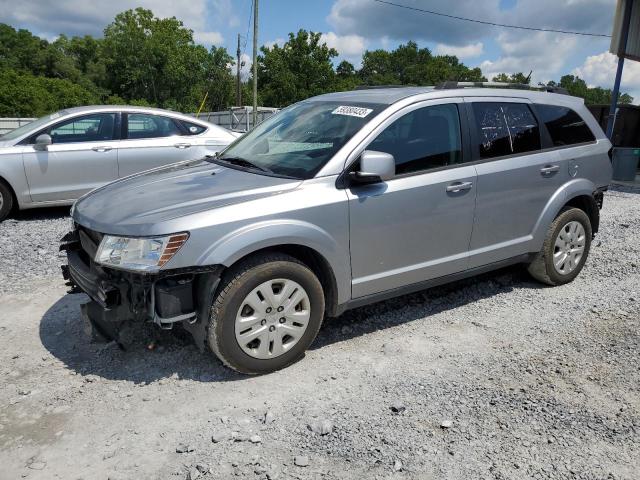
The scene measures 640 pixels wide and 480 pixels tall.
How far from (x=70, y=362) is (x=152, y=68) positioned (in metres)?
61.5

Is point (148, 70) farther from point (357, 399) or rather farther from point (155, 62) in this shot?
point (357, 399)

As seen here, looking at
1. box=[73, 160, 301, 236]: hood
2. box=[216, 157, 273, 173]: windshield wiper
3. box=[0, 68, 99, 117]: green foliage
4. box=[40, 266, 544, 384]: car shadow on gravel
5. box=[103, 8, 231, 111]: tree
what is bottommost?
box=[40, 266, 544, 384]: car shadow on gravel

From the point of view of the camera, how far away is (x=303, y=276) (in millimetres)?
3414

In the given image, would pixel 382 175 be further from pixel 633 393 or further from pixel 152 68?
pixel 152 68

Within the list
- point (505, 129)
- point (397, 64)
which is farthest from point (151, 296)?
point (397, 64)

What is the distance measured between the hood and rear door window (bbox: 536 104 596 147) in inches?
105

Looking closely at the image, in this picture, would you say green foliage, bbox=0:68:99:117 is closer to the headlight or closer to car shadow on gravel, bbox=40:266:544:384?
car shadow on gravel, bbox=40:266:544:384

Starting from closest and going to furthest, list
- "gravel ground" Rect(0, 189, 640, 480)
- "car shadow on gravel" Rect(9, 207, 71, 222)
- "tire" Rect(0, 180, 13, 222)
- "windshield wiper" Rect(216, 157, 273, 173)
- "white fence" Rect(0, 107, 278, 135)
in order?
"gravel ground" Rect(0, 189, 640, 480) < "windshield wiper" Rect(216, 157, 273, 173) < "tire" Rect(0, 180, 13, 222) < "car shadow on gravel" Rect(9, 207, 71, 222) < "white fence" Rect(0, 107, 278, 135)

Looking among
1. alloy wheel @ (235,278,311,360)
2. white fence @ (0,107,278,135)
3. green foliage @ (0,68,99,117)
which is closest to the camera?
alloy wheel @ (235,278,311,360)

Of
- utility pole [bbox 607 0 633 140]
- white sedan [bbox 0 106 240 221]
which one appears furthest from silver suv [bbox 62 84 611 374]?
utility pole [bbox 607 0 633 140]

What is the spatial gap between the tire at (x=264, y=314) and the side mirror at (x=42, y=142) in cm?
530

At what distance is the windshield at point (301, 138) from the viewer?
3732mm

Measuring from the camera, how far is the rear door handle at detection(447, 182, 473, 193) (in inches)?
159

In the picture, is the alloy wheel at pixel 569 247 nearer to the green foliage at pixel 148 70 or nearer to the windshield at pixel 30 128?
the windshield at pixel 30 128
